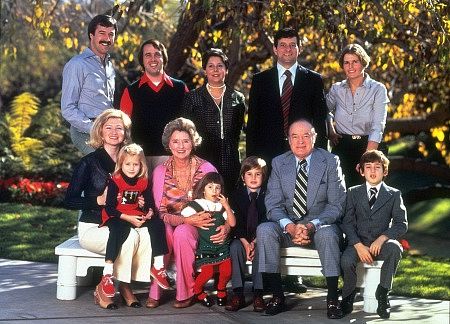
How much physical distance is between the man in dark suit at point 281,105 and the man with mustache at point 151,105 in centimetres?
63

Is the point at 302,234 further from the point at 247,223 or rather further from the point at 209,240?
the point at 209,240

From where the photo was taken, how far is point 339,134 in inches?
318

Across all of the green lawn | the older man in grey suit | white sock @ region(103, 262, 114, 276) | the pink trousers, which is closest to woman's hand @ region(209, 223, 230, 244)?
the pink trousers

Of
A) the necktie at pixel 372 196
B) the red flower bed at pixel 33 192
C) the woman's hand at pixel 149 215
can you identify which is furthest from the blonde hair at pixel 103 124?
the red flower bed at pixel 33 192

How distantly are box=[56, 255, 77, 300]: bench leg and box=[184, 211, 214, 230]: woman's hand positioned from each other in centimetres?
91

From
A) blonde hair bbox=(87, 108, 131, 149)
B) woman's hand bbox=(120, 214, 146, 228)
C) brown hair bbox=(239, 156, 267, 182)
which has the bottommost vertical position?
woman's hand bbox=(120, 214, 146, 228)

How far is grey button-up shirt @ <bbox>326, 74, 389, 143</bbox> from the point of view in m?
7.94

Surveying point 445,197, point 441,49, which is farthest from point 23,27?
point 441,49

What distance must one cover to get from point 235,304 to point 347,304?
800mm

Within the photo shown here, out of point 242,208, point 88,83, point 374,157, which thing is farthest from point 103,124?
point 374,157

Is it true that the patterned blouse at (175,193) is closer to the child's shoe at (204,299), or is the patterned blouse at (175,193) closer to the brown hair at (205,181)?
the brown hair at (205,181)

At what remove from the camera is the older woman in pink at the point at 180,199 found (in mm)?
7145

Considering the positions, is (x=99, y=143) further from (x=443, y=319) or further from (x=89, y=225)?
(x=443, y=319)

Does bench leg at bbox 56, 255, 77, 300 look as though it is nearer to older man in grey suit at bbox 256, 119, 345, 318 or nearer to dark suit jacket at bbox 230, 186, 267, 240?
dark suit jacket at bbox 230, 186, 267, 240
